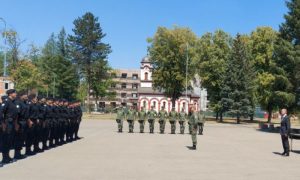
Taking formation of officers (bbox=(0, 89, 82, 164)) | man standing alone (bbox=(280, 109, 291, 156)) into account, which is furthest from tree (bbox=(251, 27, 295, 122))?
formation of officers (bbox=(0, 89, 82, 164))

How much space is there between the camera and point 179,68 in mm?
81438

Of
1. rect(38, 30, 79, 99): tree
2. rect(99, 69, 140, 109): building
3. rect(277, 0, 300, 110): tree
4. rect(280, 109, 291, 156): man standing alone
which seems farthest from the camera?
rect(99, 69, 140, 109): building

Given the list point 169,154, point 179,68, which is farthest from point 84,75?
point 169,154

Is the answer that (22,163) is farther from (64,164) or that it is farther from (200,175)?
(200,175)

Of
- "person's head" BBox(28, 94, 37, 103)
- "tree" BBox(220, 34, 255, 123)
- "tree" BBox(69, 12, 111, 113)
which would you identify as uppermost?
"tree" BBox(69, 12, 111, 113)

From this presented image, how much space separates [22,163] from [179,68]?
225 ft

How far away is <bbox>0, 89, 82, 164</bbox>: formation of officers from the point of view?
45.6 ft

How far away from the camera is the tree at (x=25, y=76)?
6606cm

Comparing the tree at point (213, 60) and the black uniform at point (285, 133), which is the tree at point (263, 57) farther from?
the black uniform at point (285, 133)

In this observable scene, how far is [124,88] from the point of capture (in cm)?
14375

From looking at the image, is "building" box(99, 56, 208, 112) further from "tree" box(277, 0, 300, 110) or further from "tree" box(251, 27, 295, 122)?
"tree" box(277, 0, 300, 110)

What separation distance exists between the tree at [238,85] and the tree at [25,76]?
93.5ft

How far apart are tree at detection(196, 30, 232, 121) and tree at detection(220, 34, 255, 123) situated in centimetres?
567

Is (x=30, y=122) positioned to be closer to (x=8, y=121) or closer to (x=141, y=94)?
(x=8, y=121)
